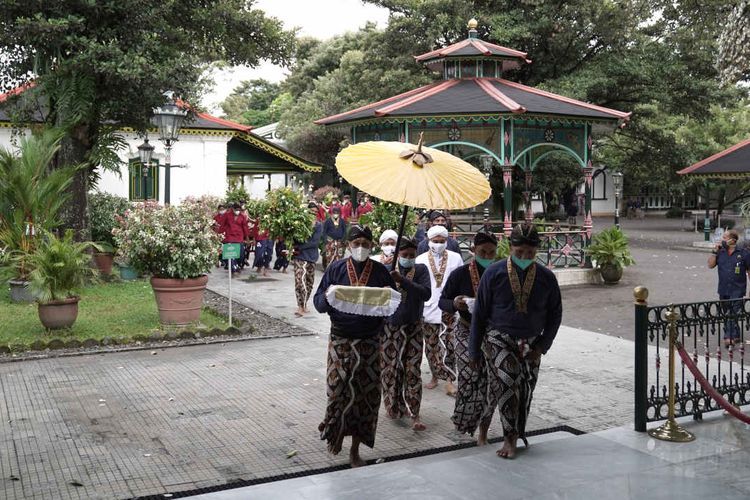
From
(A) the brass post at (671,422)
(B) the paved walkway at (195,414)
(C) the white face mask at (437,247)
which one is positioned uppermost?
(C) the white face mask at (437,247)

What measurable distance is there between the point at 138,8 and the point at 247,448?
11593mm

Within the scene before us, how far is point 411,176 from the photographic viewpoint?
573cm

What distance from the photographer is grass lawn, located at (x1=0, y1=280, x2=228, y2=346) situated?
1131 cm

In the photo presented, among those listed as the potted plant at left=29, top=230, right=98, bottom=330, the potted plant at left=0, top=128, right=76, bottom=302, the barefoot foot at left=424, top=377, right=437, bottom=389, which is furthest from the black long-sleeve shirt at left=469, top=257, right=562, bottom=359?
the potted plant at left=0, top=128, right=76, bottom=302

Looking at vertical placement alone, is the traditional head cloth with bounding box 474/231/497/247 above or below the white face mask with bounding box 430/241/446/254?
above

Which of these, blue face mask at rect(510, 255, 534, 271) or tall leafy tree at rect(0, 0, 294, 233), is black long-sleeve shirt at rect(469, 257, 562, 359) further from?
tall leafy tree at rect(0, 0, 294, 233)

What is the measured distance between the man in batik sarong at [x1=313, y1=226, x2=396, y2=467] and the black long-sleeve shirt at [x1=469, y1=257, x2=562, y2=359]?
0.81 metres

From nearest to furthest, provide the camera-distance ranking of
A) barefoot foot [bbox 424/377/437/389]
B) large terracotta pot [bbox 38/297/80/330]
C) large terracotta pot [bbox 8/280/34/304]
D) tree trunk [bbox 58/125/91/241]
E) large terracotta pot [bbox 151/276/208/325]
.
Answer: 1. barefoot foot [bbox 424/377/437/389]
2. large terracotta pot [bbox 38/297/80/330]
3. large terracotta pot [bbox 151/276/208/325]
4. large terracotta pot [bbox 8/280/34/304]
5. tree trunk [bbox 58/125/91/241]

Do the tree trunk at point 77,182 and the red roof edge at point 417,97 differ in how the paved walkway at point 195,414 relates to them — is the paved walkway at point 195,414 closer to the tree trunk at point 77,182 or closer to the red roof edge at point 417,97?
the tree trunk at point 77,182

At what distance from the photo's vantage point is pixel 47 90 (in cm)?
1577

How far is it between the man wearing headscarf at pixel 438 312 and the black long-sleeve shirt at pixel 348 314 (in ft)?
6.20

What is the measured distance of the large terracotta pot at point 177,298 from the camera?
467 inches

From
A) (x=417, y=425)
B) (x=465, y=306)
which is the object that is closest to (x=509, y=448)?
(x=417, y=425)

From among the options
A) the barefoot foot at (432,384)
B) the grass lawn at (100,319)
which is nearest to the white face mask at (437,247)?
the barefoot foot at (432,384)
